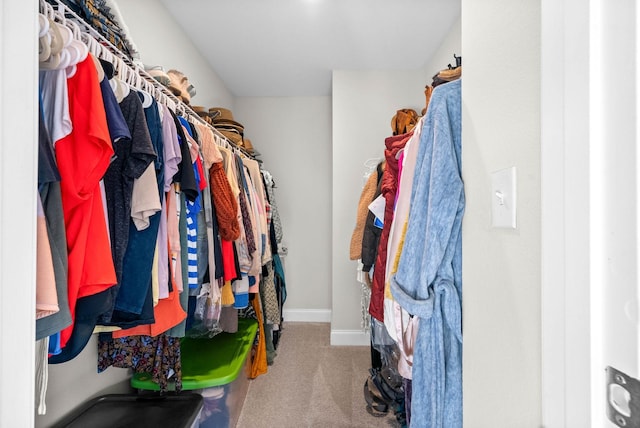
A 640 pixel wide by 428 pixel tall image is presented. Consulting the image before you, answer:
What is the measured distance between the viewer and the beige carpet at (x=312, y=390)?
1.62 metres

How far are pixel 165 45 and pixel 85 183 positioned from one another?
5.12ft

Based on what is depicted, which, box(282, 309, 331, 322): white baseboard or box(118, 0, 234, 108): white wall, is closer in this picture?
box(118, 0, 234, 108): white wall

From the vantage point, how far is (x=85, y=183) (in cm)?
63

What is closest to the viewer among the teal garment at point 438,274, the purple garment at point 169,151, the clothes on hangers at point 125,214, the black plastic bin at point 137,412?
the clothes on hangers at point 125,214

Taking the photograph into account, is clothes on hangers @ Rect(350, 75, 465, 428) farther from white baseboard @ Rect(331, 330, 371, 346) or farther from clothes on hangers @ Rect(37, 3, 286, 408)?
white baseboard @ Rect(331, 330, 371, 346)

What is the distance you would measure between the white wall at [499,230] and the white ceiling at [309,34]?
1.43m

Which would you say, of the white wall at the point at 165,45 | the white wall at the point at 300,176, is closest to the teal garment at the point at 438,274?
the white wall at the point at 165,45

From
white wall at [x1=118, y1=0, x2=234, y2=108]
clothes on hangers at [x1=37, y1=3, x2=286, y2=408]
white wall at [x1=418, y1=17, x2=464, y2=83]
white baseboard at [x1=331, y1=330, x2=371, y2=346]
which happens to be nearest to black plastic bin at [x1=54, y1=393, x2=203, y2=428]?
clothes on hangers at [x1=37, y1=3, x2=286, y2=408]

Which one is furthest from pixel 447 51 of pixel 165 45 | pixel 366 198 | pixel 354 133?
pixel 165 45

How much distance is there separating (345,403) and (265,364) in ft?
2.11

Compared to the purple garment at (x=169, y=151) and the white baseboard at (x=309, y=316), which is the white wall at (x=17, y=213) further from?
the white baseboard at (x=309, y=316)

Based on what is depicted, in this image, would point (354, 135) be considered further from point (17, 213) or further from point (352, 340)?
point (17, 213)

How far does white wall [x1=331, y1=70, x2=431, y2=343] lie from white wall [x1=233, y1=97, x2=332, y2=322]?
560 millimetres

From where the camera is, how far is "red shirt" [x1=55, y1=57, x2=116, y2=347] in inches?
24.5
